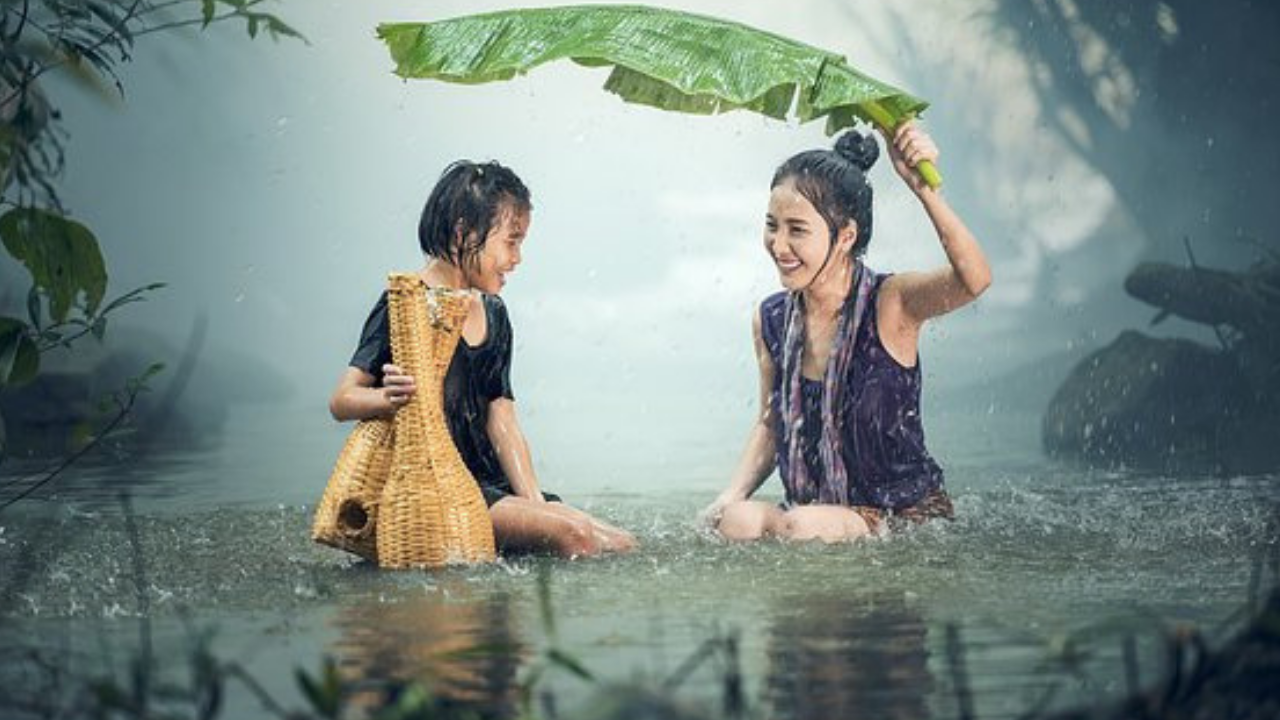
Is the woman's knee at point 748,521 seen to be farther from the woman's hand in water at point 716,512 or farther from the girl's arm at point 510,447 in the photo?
the girl's arm at point 510,447

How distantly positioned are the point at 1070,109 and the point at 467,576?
942 cm

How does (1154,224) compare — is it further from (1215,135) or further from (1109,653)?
(1109,653)

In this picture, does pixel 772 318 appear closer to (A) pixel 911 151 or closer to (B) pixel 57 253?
(A) pixel 911 151

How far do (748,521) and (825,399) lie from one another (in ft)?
1.36

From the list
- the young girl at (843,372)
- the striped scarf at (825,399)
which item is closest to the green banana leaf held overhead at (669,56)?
the young girl at (843,372)

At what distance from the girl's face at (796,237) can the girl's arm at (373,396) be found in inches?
47.0

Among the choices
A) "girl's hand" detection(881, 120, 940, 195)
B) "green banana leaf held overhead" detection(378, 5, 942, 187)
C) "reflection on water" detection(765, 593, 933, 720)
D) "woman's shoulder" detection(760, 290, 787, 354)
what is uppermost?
"green banana leaf held overhead" detection(378, 5, 942, 187)

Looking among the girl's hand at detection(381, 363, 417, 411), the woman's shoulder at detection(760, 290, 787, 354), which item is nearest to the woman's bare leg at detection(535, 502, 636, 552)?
the girl's hand at detection(381, 363, 417, 411)

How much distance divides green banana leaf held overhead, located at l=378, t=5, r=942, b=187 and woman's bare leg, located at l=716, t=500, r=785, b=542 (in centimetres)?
104

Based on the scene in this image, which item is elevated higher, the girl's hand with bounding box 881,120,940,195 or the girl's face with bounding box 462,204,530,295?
the girl's hand with bounding box 881,120,940,195

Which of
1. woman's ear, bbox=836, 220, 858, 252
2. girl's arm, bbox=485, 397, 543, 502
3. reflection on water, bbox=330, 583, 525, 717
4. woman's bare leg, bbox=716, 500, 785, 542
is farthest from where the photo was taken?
woman's ear, bbox=836, 220, 858, 252

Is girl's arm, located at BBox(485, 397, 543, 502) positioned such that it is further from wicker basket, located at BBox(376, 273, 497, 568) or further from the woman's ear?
the woman's ear

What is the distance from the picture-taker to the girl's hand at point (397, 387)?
606 cm

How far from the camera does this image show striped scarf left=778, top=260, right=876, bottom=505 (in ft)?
21.9
